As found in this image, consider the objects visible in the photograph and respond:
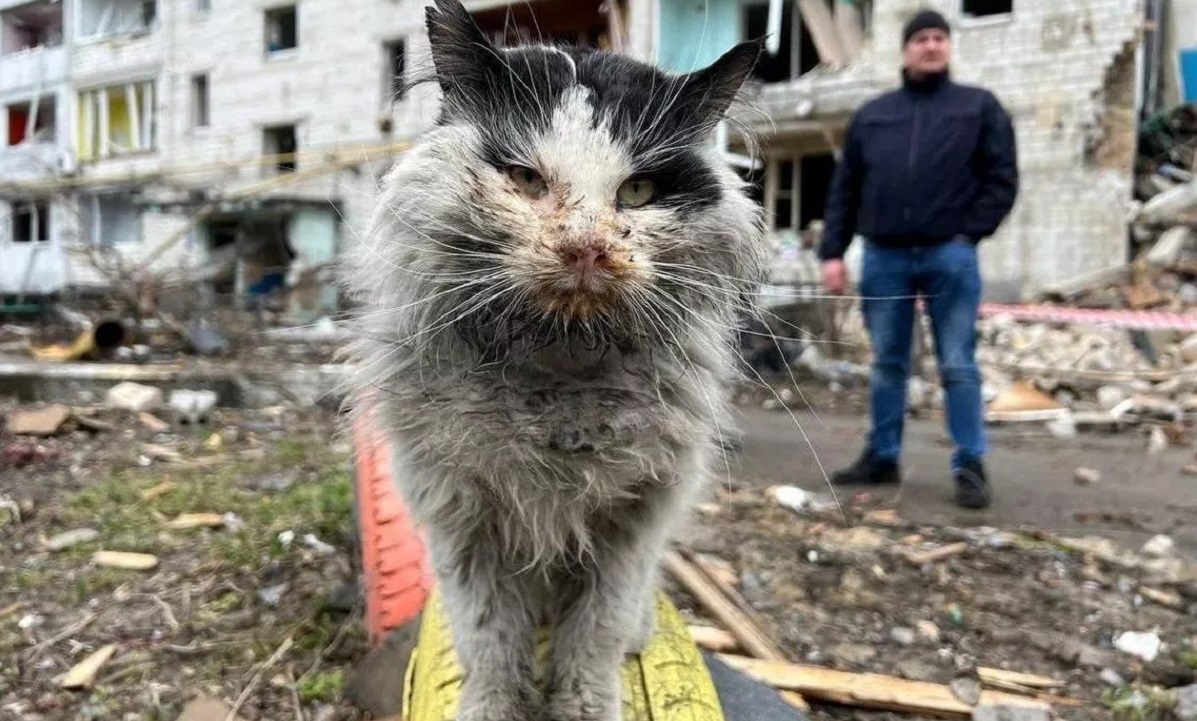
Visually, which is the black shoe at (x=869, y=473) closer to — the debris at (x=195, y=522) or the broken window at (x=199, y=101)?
the debris at (x=195, y=522)

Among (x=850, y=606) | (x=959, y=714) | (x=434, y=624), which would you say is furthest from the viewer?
(x=850, y=606)

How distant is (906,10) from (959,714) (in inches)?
446

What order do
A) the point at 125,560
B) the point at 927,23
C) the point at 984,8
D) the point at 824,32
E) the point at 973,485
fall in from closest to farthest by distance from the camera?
the point at 125,560 < the point at 927,23 < the point at 973,485 < the point at 984,8 < the point at 824,32

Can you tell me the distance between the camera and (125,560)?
2.93 meters

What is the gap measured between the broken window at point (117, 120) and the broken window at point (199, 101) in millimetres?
935

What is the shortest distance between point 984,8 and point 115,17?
653 inches

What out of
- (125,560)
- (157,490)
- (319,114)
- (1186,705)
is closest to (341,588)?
(125,560)

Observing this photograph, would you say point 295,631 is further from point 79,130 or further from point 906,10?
point 79,130

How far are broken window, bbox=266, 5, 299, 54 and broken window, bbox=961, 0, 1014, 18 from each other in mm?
12682

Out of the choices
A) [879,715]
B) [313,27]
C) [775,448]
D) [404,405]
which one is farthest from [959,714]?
[313,27]

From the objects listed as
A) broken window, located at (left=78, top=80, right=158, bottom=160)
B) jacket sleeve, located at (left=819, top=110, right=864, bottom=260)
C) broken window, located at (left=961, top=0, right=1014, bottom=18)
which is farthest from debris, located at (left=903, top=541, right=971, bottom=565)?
broken window, located at (left=78, top=80, right=158, bottom=160)

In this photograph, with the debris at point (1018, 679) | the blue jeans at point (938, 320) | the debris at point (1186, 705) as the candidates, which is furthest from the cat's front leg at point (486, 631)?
the blue jeans at point (938, 320)

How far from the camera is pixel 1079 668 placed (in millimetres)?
2328

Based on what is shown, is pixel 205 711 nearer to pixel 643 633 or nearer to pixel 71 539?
pixel 643 633
